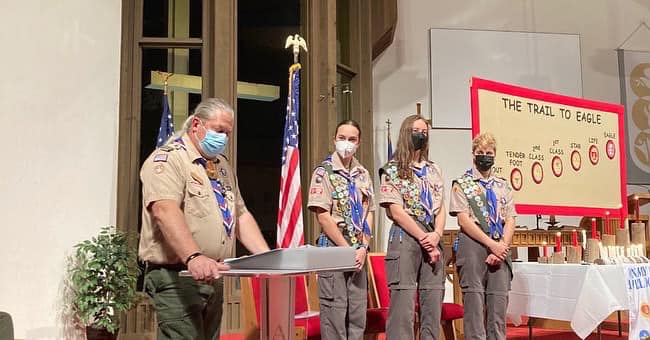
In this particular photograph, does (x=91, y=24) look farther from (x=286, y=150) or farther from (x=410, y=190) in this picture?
(x=410, y=190)

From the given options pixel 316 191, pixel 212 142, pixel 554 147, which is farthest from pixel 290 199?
pixel 212 142

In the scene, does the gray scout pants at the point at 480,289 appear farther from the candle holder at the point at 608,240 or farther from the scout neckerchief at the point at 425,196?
the candle holder at the point at 608,240

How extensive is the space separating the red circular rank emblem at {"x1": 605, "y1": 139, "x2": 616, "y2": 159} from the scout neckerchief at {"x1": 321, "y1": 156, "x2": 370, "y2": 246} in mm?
2990

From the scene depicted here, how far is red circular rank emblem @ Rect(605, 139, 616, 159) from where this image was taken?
555cm

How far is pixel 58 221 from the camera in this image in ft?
16.1

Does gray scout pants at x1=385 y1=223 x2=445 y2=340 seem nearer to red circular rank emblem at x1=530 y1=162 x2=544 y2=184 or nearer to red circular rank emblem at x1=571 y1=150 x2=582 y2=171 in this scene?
red circular rank emblem at x1=530 y1=162 x2=544 y2=184

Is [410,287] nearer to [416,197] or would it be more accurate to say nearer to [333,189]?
[416,197]

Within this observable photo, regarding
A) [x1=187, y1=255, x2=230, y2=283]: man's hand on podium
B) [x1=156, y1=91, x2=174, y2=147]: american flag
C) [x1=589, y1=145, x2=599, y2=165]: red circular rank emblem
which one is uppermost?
[x1=156, y1=91, x2=174, y2=147]: american flag

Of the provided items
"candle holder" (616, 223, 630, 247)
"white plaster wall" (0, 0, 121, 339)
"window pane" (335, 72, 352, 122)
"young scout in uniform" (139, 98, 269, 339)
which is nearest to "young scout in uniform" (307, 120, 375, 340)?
"young scout in uniform" (139, 98, 269, 339)

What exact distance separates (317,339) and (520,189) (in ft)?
7.02

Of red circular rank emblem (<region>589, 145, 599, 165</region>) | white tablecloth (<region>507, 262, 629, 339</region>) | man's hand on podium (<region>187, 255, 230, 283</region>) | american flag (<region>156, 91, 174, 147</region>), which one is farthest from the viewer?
red circular rank emblem (<region>589, 145, 599, 165</region>)

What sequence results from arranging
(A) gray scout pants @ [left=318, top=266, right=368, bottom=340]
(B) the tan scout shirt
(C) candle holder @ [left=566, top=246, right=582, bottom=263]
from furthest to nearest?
(C) candle holder @ [left=566, top=246, right=582, bottom=263] < (B) the tan scout shirt < (A) gray scout pants @ [left=318, top=266, right=368, bottom=340]

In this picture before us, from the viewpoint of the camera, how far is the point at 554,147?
5.20 metres

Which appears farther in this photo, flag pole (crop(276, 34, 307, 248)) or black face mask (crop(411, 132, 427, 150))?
flag pole (crop(276, 34, 307, 248))
